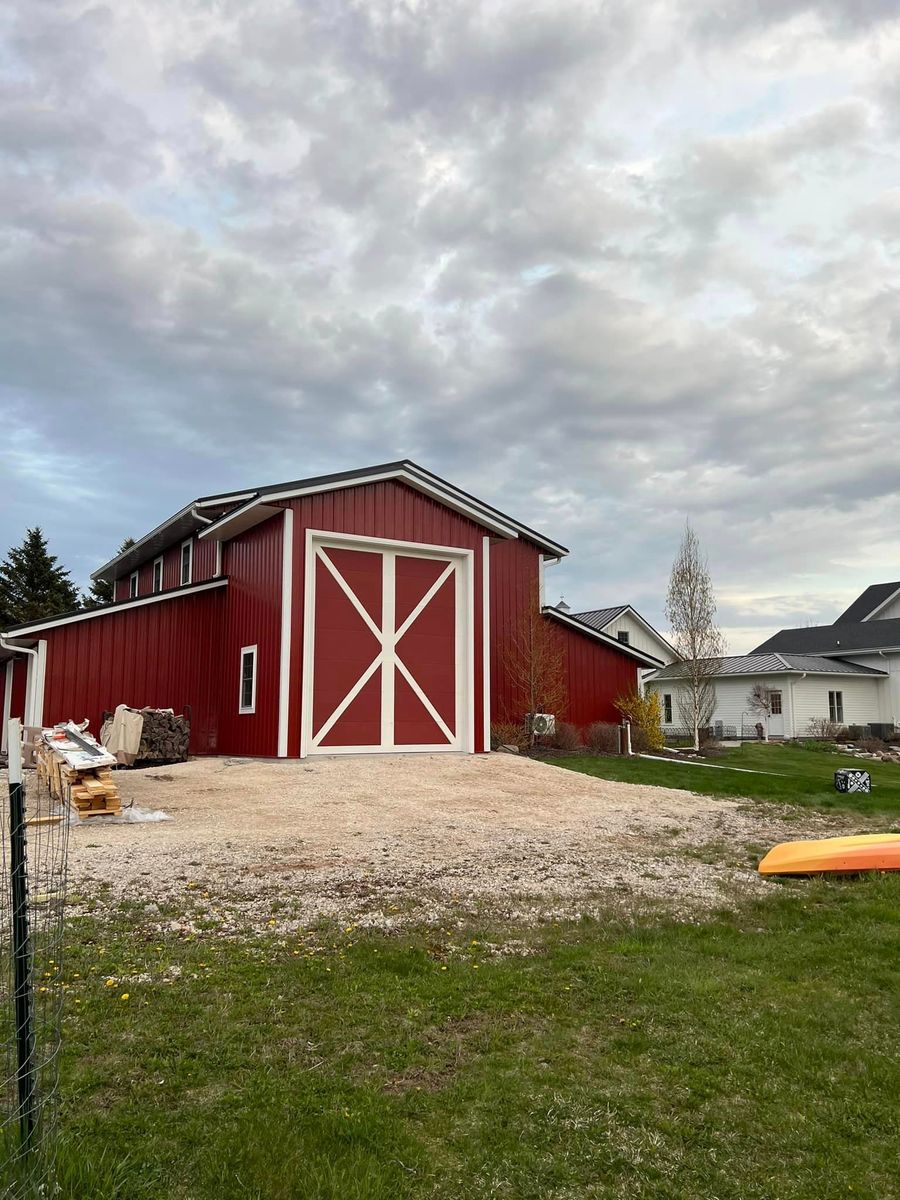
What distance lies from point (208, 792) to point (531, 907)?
23.4 ft

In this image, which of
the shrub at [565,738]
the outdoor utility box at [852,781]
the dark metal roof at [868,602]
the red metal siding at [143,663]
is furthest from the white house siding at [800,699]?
the red metal siding at [143,663]

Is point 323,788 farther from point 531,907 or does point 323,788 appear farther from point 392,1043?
point 392,1043

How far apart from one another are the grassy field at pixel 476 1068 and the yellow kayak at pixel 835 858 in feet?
7.19

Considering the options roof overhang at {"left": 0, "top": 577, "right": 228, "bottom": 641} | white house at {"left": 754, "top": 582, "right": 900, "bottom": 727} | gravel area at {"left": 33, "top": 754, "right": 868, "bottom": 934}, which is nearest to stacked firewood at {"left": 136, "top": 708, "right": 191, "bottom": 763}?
gravel area at {"left": 33, "top": 754, "right": 868, "bottom": 934}

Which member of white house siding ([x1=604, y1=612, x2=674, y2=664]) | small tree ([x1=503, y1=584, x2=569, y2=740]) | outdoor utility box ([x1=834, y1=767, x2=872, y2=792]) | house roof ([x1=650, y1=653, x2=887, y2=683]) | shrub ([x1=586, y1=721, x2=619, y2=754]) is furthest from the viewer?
white house siding ([x1=604, y1=612, x2=674, y2=664])

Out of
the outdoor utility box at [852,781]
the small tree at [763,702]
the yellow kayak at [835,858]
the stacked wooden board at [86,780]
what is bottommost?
the yellow kayak at [835,858]

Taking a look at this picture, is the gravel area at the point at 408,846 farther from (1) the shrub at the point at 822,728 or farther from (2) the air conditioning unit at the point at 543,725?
(1) the shrub at the point at 822,728

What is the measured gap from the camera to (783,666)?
33.7 metres

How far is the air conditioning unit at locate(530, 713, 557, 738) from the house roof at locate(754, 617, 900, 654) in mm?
21270

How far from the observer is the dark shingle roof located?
33.8 meters

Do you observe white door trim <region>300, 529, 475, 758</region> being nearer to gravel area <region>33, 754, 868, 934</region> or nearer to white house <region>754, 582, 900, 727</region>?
gravel area <region>33, 754, 868, 934</region>

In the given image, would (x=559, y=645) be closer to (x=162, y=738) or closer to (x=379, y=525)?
(x=379, y=525)

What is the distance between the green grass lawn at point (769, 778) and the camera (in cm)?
1354

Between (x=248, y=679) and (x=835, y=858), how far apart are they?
40.0ft
